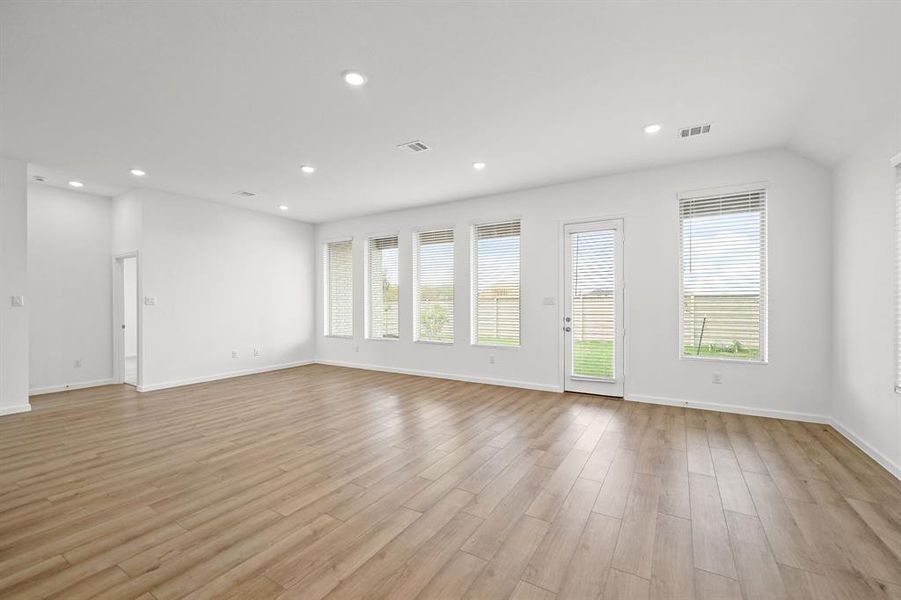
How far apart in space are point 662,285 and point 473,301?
2.83 meters

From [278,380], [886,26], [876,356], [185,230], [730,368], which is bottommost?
[278,380]

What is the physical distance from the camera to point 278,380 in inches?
259

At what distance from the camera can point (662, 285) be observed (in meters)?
4.91

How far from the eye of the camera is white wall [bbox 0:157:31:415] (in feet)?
14.9

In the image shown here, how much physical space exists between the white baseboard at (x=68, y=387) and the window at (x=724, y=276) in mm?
8816

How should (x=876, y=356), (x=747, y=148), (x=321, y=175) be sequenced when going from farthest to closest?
(x=321, y=175) < (x=747, y=148) < (x=876, y=356)

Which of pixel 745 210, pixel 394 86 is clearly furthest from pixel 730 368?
pixel 394 86

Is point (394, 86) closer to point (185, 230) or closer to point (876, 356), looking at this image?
point (876, 356)

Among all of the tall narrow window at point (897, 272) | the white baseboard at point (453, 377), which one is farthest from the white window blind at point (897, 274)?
the white baseboard at point (453, 377)

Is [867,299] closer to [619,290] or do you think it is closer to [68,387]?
[619,290]

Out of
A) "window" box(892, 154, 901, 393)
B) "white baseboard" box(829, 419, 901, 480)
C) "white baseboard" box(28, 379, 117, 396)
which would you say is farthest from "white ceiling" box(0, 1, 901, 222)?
"white baseboard" box(28, 379, 117, 396)

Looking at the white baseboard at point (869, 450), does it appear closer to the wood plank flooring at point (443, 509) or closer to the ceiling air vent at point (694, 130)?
the wood plank flooring at point (443, 509)

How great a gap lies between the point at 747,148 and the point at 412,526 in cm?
516

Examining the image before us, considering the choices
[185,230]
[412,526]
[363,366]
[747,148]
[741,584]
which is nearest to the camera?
[741,584]
